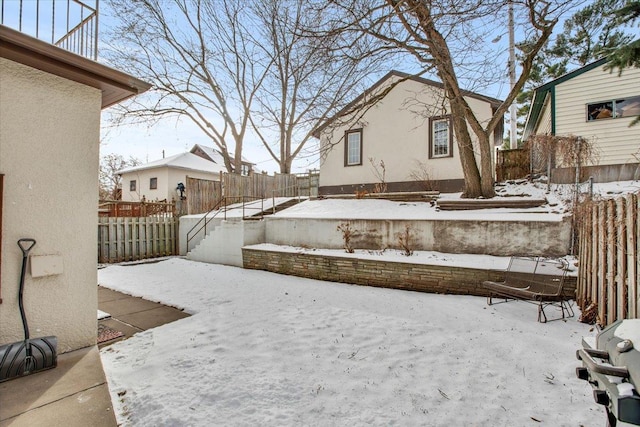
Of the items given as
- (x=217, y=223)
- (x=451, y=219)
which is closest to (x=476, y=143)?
(x=451, y=219)

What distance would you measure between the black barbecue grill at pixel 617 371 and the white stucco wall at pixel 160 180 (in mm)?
22504

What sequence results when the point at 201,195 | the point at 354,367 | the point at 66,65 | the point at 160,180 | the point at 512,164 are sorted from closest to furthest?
the point at 66,65 → the point at 354,367 → the point at 512,164 → the point at 201,195 → the point at 160,180

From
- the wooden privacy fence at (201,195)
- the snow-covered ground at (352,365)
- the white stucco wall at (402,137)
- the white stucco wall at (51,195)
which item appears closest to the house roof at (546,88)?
the white stucco wall at (402,137)

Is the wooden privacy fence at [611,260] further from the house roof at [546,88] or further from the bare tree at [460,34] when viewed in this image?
the house roof at [546,88]

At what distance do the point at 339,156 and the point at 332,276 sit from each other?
25.1 feet

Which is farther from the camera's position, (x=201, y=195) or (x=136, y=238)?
(x=201, y=195)

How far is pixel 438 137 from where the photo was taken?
1209cm

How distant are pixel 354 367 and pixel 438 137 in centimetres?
1071

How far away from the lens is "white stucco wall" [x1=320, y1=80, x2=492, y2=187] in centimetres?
1173

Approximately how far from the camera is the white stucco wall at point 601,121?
34.9 feet

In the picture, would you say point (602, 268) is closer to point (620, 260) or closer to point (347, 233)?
point (620, 260)

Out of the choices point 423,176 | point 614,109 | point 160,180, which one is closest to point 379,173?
point 423,176

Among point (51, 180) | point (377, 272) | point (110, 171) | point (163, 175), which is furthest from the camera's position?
point (110, 171)

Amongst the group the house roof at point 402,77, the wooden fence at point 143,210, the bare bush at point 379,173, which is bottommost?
the wooden fence at point 143,210
